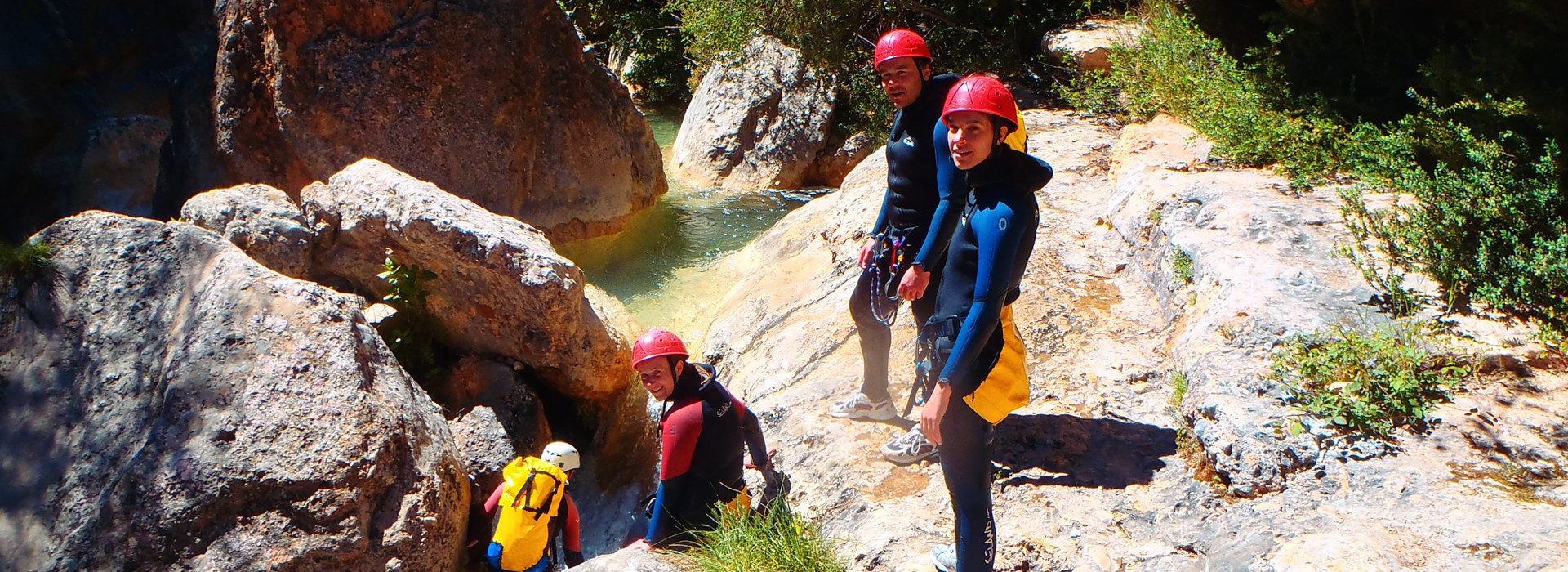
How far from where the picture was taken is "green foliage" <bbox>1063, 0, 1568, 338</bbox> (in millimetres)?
3830

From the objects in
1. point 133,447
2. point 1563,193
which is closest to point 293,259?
point 133,447

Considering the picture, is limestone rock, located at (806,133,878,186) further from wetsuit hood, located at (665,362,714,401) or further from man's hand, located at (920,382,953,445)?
man's hand, located at (920,382,953,445)

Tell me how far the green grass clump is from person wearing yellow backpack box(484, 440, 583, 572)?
94 cm

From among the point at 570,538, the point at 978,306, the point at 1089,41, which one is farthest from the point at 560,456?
the point at 1089,41

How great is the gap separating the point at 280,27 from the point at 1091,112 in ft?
21.0

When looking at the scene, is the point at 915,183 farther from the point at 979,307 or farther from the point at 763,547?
the point at 763,547

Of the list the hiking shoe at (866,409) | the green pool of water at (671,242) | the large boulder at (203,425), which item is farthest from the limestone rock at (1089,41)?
the large boulder at (203,425)

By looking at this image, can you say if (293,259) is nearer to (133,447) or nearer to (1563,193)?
(133,447)

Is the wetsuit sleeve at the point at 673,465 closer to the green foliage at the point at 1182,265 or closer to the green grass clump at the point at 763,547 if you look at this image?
the green grass clump at the point at 763,547

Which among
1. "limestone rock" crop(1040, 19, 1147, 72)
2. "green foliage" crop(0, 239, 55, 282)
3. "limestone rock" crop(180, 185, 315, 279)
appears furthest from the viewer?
"limestone rock" crop(1040, 19, 1147, 72)

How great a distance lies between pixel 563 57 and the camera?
863cm

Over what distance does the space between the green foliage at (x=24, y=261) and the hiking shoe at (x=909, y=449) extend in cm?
412

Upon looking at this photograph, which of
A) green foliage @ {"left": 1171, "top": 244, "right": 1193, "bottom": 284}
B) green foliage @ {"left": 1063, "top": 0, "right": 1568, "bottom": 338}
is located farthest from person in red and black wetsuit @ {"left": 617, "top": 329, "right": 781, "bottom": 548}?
green foliage @ {"left": 1063, "top": 0, "right": 1568, "bottom": 338}

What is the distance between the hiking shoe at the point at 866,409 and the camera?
4.40 meters
